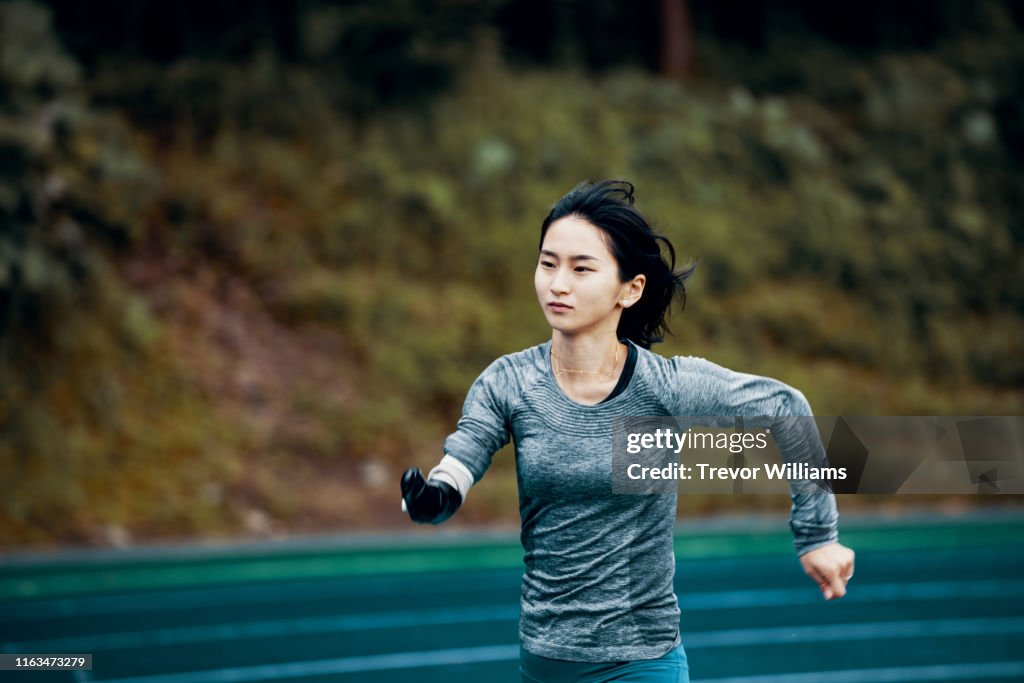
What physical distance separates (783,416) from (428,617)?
5434 mm

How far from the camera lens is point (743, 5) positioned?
1912 cm

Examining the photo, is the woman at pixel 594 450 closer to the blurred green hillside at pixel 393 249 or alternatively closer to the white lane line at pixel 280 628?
the white lane line at pixel 280 628

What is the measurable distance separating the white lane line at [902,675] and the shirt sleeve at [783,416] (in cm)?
373

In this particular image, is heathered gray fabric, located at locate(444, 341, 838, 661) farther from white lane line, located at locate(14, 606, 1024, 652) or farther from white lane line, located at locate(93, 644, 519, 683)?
white lane line, located at locate(14, 606, 1024, 652)

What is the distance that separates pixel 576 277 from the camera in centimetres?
277

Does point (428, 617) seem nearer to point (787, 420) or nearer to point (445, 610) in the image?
point (445, 610)

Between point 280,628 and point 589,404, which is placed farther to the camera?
point 280,628

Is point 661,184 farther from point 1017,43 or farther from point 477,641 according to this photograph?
point 477,641

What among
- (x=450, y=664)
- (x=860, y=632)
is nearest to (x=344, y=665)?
(x=450, y=664)

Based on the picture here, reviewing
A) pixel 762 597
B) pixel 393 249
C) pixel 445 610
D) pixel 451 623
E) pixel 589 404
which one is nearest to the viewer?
pixel 589 404

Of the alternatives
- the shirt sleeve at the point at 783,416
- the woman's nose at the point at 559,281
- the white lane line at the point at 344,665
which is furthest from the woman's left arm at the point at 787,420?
the white lane line at the point at 344,665

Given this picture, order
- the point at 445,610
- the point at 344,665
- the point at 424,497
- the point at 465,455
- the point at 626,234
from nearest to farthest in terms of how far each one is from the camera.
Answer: the point at 424,497 < the point at 465,455 < the point at 626,234 < the point at 344,665 < the point at 445,610

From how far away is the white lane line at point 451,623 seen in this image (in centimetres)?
717

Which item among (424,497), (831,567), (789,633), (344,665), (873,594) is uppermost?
(873,594)
